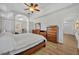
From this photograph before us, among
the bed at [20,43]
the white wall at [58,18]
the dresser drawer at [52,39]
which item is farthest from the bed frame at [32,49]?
the white wall at [58,18]

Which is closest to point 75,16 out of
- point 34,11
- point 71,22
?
point 71,22

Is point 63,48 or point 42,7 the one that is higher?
point 42,7

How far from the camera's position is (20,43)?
192cm

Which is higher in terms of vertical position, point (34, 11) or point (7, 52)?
point (34, 11)

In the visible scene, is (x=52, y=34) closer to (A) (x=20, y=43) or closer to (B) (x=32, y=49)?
(B) (x=32, y=49)

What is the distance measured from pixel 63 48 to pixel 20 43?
74 cm

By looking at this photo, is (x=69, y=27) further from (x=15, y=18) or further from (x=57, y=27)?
(x=15, y=18)

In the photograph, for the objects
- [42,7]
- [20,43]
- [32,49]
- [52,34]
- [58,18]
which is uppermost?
[42,7]

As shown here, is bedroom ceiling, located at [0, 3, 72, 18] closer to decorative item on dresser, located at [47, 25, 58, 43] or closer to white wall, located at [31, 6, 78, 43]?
white wall, located at [31, 6, 78, 43]

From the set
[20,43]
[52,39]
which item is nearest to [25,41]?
[20,43]

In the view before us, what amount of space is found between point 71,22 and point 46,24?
0.43 m

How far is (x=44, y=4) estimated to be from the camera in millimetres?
1991
